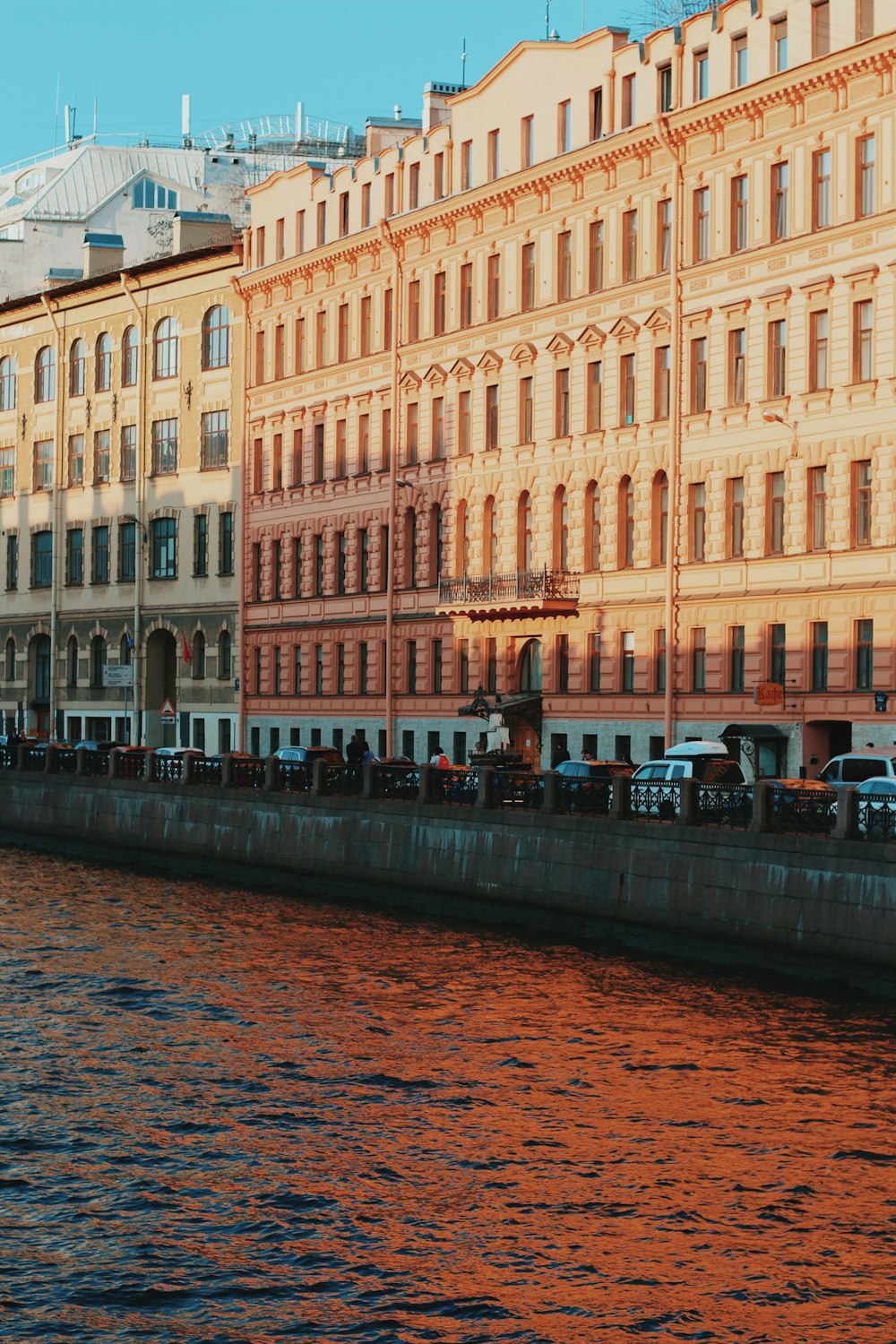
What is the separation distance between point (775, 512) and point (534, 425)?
27.9 ft

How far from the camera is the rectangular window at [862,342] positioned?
4069cm

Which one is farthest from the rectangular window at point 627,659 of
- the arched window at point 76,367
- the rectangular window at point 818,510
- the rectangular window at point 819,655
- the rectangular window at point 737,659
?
the arched window at point 76,367

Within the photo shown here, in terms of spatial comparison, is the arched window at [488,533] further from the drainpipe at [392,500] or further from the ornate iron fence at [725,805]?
the ornate iron fence at [725,805]

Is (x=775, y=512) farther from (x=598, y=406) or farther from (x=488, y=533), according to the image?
(x=488, y=533)

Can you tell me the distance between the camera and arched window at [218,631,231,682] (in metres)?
62.6

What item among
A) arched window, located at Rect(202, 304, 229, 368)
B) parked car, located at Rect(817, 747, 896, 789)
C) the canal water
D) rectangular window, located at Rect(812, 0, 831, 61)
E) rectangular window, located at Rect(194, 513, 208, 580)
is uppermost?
rectangular window, located at Rect(812, 0, 831, 61)

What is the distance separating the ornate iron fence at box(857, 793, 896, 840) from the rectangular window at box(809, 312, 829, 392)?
16733 millimetres

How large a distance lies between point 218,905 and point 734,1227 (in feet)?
71.0

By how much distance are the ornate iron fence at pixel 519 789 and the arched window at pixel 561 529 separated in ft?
47.9

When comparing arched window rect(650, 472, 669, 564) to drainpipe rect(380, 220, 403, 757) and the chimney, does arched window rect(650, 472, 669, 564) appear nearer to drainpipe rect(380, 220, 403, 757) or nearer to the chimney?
drainpipe rect(380, 220, 403, 757)

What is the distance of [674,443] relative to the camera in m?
45.1

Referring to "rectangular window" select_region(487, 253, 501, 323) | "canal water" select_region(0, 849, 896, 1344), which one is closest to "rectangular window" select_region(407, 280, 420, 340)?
"rectangular window" select_region(487, 253, 501, 323)

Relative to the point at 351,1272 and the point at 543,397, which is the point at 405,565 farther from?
the point at 351,1272

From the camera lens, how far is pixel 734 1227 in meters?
16.2
